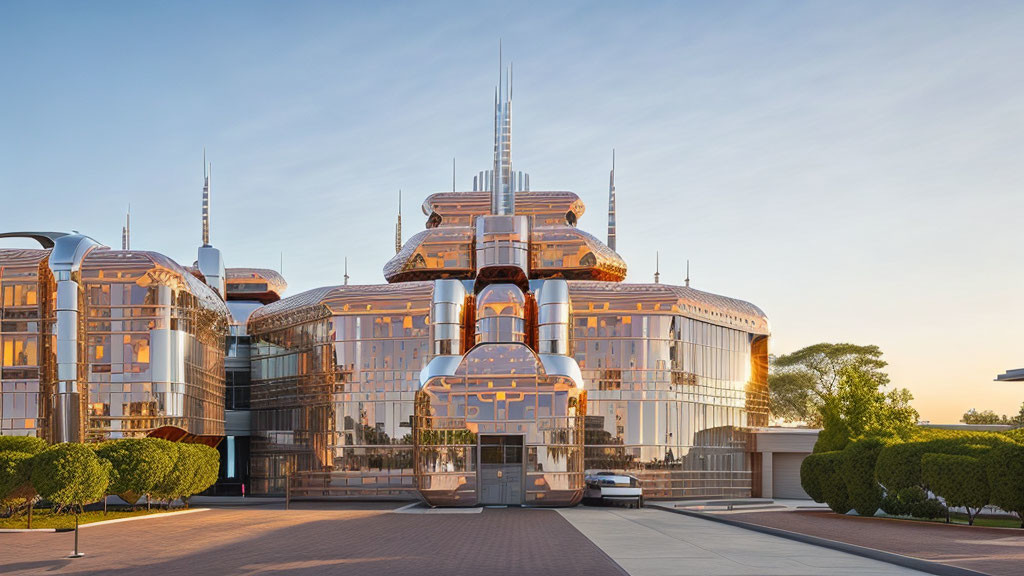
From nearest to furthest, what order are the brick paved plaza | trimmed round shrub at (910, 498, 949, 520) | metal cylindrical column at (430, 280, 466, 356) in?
the brick paved plaza → trimmed round shrub at (910, 498, 949, 520) → metal cylindrical column at (430, 280, 466, 356)

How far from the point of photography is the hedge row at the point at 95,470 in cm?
3180

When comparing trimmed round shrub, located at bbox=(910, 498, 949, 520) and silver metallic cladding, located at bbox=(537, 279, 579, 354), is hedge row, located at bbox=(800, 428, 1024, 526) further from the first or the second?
silver metallic cladding, located at bbox=(537, 279, 579, 354)

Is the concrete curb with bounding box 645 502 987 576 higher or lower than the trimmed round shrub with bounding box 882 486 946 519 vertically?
higher

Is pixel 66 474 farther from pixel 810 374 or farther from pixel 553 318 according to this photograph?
pixel 810 374

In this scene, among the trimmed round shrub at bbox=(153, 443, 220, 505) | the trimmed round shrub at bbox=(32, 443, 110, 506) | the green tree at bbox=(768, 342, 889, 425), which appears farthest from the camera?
the green tree at bbox=(768, 342, 889, 425)

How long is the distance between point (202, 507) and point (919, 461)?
28.6m

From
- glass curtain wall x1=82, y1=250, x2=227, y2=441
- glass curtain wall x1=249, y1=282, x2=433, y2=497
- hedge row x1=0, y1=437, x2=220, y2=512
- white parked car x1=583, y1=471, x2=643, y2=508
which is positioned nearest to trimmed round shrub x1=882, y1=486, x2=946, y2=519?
white parked car x1=583, y1=471, x2=643, y2=508

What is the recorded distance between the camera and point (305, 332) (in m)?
50.6

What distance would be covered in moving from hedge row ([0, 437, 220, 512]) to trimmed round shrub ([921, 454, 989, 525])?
2639cm

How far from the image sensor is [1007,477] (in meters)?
29.2

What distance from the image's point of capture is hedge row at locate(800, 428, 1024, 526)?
29.5 meters

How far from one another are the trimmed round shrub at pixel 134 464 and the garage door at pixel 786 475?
31.8 meters

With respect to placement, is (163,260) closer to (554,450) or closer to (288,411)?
(288,411)

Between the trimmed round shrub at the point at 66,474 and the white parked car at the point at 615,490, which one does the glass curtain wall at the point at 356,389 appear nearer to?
the white parked car at the point at 615,490
